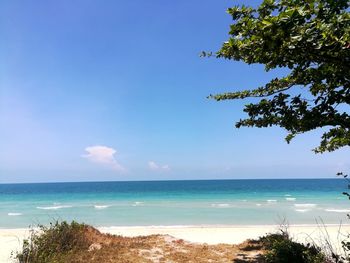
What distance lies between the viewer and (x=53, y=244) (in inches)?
375

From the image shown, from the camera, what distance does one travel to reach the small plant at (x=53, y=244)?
28.1 ft

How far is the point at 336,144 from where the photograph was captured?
6.36 meters

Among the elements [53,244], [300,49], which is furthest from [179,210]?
[300,49]

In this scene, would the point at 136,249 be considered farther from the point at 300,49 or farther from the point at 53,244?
the point at 300,49

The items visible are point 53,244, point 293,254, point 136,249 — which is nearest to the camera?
point 293,254

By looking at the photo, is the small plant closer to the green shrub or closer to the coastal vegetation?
the coastal vegetation

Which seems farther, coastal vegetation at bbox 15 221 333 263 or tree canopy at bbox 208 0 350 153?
coastal vegetation at bbox 15 221 333 263

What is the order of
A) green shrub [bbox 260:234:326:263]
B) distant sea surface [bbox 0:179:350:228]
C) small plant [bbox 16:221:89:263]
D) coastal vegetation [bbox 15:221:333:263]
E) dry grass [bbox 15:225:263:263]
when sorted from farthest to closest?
distant sea surface [bbox 0:179:350:228], dry grass [bbox 15:225:263:263], small plant [bbox 16:221:89:263], coastal vegetation [bbox 15:221:333:263], green shrub [bbox 260:234:326:263]

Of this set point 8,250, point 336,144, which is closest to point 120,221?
point 8,250

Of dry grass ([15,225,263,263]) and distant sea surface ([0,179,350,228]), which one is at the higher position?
dry grass ([15,225,263,263])

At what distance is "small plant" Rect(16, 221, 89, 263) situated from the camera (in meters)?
8.55

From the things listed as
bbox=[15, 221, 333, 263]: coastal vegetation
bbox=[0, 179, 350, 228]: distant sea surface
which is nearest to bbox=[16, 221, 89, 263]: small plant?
bbox=[15, 221, 333, 263]: coastal vegetation

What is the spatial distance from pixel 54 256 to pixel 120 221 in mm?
19258

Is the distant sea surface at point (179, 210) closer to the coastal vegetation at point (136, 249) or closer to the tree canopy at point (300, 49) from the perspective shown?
the coastal vegetation at point (136, 249)
